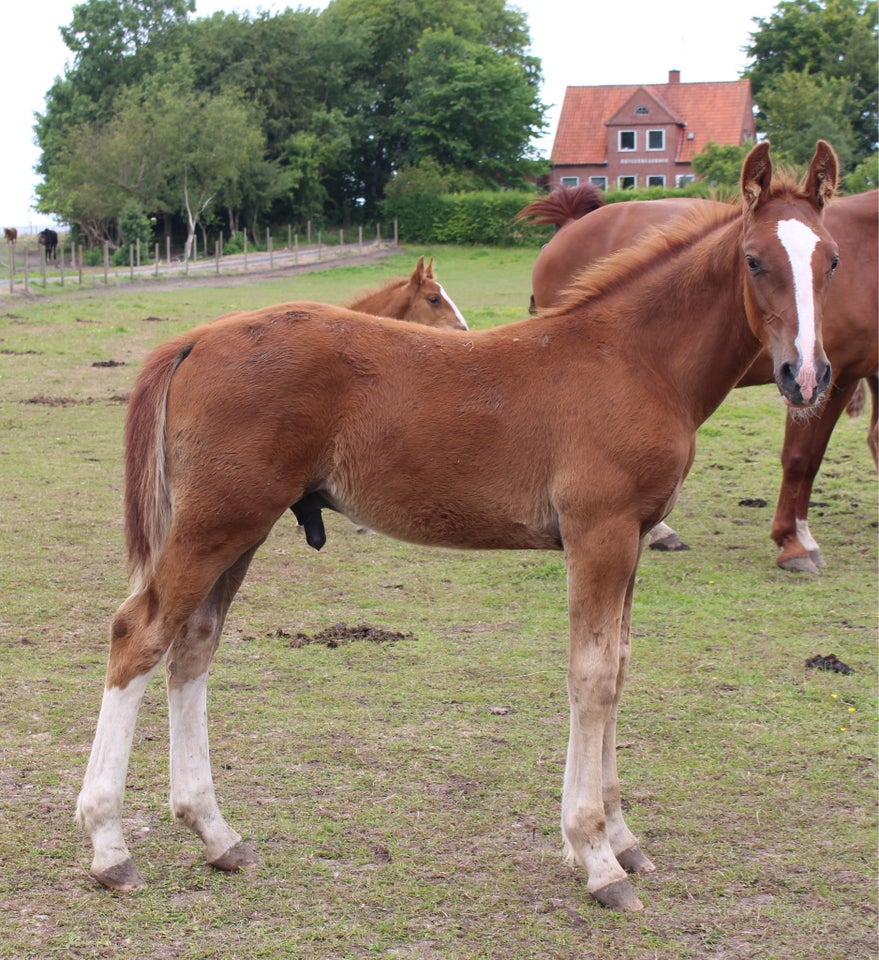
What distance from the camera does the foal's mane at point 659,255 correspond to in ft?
13.2

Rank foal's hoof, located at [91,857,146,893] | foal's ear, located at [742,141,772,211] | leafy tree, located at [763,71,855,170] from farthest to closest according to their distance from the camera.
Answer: leafy tree, located at [763,71,855,170], foal's ear, located at [742,141,772,211], foal's hoof, located at [91,857,146,893]

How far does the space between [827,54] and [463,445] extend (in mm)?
63810

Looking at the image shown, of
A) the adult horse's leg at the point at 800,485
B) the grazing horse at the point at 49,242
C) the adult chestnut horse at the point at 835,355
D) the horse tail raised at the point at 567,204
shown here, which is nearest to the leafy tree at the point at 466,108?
the grazing horse at the point at 49,242

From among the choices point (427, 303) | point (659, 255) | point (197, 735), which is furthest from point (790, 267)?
point (427, 303)

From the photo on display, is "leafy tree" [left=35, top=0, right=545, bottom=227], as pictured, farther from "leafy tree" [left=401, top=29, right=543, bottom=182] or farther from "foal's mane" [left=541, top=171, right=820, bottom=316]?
"foal's mane" [left=541, top=171, right=820, bottom=316]

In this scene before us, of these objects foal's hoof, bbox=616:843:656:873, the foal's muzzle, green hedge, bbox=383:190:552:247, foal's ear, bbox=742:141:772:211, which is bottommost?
foal's hoof, bbox=616:843:656:873

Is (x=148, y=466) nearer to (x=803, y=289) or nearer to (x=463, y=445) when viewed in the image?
(x=463, y=445)

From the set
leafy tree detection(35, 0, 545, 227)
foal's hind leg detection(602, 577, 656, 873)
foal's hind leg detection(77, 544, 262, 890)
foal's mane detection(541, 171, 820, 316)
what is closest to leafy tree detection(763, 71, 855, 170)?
leafy tree detection(35, 0, 545, 227)

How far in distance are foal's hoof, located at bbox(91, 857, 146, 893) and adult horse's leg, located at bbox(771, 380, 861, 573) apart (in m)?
5.34

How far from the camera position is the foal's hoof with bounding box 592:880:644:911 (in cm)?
366

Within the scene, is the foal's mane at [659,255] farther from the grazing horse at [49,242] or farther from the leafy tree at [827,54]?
the leafy tree at [827,54]

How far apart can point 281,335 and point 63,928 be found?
2.00 m

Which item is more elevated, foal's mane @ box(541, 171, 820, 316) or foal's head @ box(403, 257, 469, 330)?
foal's mane @ box(541, 171, 820, 316)

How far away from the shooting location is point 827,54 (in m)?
59.8
